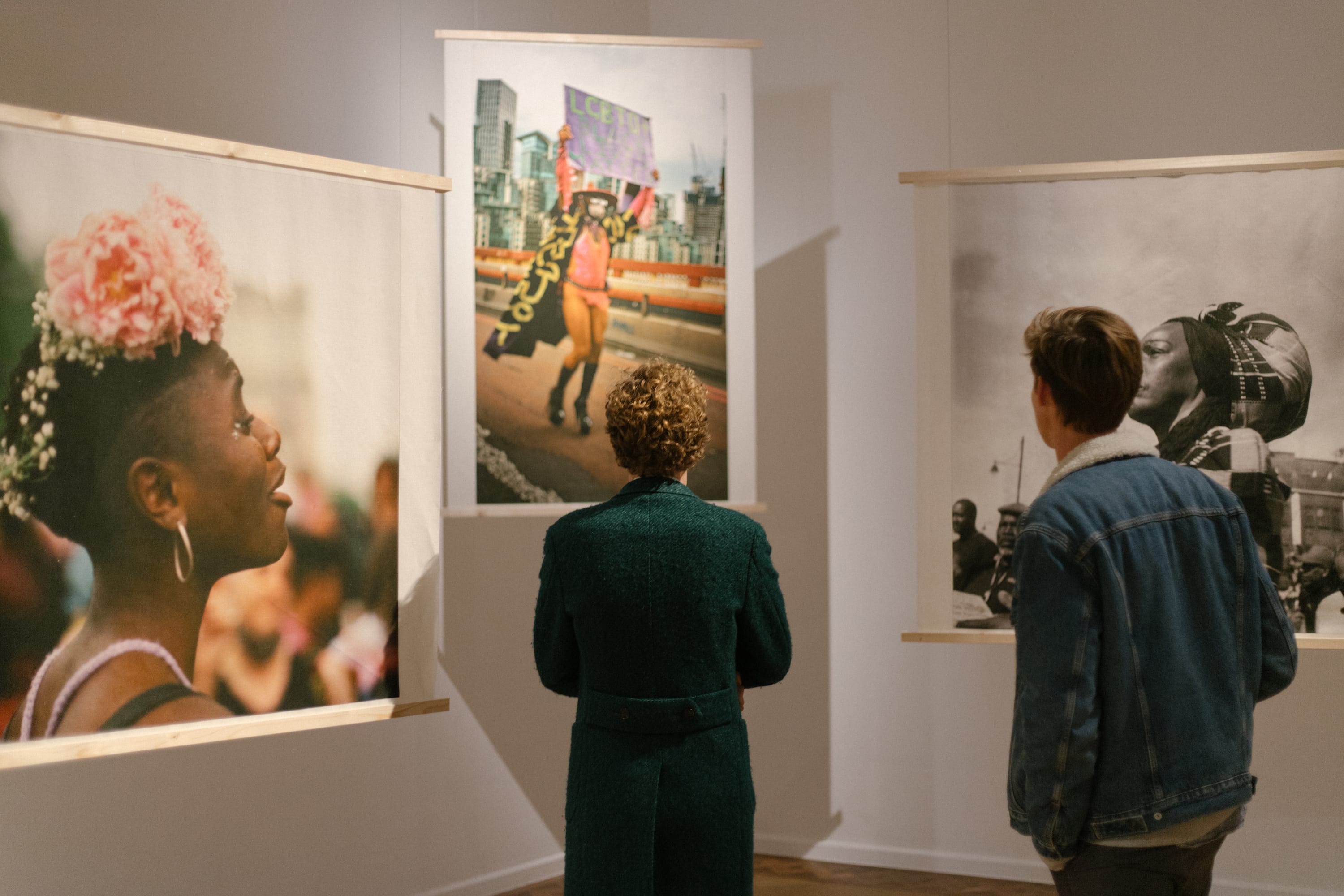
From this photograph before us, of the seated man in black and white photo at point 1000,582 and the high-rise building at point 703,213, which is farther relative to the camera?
the high-rise building at point 703,213

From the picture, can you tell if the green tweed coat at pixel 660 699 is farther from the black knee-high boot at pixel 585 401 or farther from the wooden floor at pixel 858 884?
the wooden floor at pixel 858 884

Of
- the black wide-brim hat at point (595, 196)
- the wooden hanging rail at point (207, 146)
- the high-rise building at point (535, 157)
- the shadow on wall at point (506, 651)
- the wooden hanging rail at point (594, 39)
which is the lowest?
the shadow on wall at point (506, 651)

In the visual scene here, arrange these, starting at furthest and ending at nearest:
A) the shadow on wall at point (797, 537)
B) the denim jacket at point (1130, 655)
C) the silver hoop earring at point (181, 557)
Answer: the shadow on wall at point (797, 537) → the silver hoop earring at point (181, 557) → the denim jacket at point (1130, 655)

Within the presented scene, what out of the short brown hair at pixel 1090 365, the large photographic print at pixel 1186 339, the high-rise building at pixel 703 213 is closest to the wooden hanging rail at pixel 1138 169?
the large photographic print at pixel 1186 339

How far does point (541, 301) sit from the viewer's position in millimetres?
3094

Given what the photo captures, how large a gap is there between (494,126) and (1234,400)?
7.48 ft

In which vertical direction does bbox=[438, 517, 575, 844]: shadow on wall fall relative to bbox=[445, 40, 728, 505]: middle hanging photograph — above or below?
below

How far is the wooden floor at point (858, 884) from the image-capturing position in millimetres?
3680

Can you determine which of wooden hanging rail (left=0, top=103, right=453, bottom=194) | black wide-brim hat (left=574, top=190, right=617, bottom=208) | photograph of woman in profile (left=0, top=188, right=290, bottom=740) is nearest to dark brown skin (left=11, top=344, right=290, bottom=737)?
photograph of woman in profile (left=0, top=188, right=290, bottom=740)

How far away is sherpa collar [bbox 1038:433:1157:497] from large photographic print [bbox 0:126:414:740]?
1626mm

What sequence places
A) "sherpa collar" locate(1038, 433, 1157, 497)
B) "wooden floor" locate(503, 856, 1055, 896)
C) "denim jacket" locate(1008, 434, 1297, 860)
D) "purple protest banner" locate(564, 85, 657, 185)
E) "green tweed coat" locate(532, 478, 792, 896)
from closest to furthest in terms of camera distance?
"denim jacket" locate(1008, 434, 1297, 860) < "sherpa collar" locate(1038, 433, 1157, 497) < "green tweed coat" locate(532, 478, 792, 896) < "purple protest banner" locate(564, 85, 657, 185) < "wooden floor" locate(503, 856, 1055, 896)

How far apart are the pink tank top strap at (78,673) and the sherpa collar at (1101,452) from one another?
187 cm

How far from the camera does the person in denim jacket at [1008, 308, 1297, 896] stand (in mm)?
1437

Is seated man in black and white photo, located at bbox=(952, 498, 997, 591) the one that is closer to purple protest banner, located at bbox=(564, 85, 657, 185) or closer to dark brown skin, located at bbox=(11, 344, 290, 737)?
purple protest banner, located at bbox=(564, 85, 657, 185)
